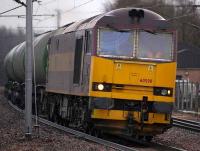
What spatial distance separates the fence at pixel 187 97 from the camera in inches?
1294

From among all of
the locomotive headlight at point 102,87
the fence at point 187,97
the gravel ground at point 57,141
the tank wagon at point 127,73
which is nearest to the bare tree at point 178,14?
the fence at point 187,97

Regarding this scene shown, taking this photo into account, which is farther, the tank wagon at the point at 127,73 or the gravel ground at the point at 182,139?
the gravel ground at the point at 182,139

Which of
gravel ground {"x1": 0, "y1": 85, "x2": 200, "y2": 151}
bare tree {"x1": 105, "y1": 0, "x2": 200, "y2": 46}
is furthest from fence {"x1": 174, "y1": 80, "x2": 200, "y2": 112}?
bare tree {"x1": 105, "y1": 0, "x2": 200, "y2": 46}

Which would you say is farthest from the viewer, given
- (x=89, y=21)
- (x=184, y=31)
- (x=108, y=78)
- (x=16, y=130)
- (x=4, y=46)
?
(x=4, y=46)

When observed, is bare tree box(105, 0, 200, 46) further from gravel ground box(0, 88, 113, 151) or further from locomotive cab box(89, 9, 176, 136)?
gravel ground box(0, 88, 113, 151)

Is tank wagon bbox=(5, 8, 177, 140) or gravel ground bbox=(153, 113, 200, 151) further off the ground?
tank wagon bbox=(5, 8, 177, 140)

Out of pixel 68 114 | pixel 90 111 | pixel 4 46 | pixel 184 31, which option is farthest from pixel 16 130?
pixel 4 46

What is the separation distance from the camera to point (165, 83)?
15141mm

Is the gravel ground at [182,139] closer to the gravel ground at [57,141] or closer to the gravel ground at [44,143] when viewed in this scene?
the gravel ground at [57,141]

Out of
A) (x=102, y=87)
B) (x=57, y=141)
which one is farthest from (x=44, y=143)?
(x=102, y=87)

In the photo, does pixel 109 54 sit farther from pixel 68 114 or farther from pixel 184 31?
pixel 184 31

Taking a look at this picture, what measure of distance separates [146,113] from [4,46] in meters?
70.3

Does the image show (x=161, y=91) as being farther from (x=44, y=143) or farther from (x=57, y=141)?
(x=44, y=143)

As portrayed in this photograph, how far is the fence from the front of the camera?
108 ft
